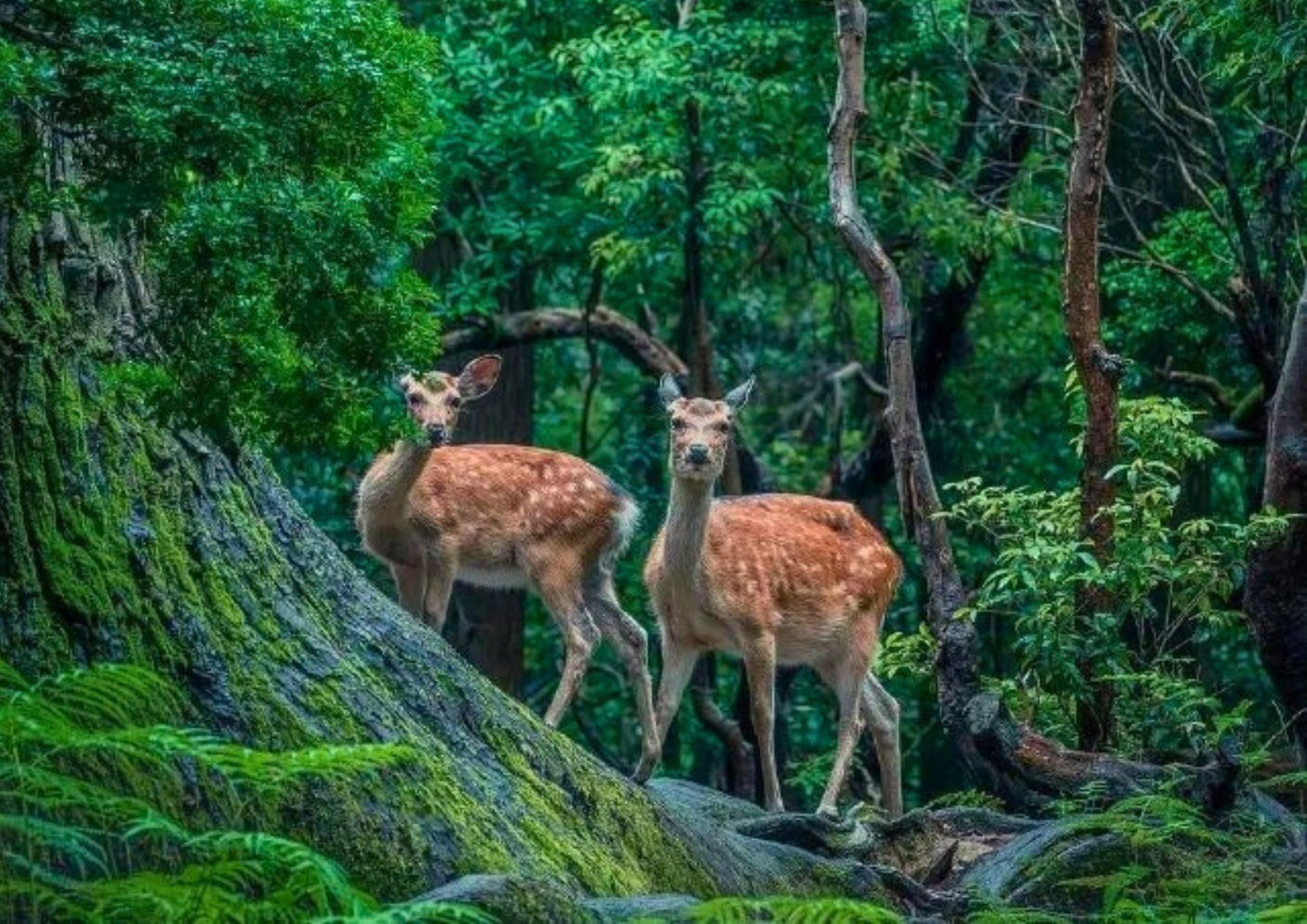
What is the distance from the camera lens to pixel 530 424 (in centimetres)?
2006

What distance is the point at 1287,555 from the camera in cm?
1170

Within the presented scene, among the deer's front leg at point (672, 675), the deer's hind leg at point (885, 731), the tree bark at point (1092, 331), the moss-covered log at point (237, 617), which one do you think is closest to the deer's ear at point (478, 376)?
the deer's front leg at point (672, 675)

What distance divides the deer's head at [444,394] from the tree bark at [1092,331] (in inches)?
114

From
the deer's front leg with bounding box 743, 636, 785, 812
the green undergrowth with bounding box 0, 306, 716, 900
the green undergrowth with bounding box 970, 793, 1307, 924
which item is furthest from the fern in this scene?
the deer's front leg with bounding box 743, 636, 785, 812

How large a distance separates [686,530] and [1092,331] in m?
2.08

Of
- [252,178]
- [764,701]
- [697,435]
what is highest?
A: [252,178]

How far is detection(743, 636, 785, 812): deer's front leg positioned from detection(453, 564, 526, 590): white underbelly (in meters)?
1.79

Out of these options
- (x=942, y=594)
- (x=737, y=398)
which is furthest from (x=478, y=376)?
(x=942, y=594)

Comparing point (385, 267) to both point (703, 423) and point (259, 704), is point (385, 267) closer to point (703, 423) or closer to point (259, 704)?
point (259, 704)

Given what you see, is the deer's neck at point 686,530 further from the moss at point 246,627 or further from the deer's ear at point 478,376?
the moss at point 246,627

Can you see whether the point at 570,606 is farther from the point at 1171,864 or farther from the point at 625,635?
the point at 1171,864

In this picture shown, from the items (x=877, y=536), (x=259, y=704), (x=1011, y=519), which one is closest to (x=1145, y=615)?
(x=1011, y=519)

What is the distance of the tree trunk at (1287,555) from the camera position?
11625 mm

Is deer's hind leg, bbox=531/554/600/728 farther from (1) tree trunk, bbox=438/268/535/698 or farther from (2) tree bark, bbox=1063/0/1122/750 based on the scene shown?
(1) tree trunk, bbox=438/268/535/698
